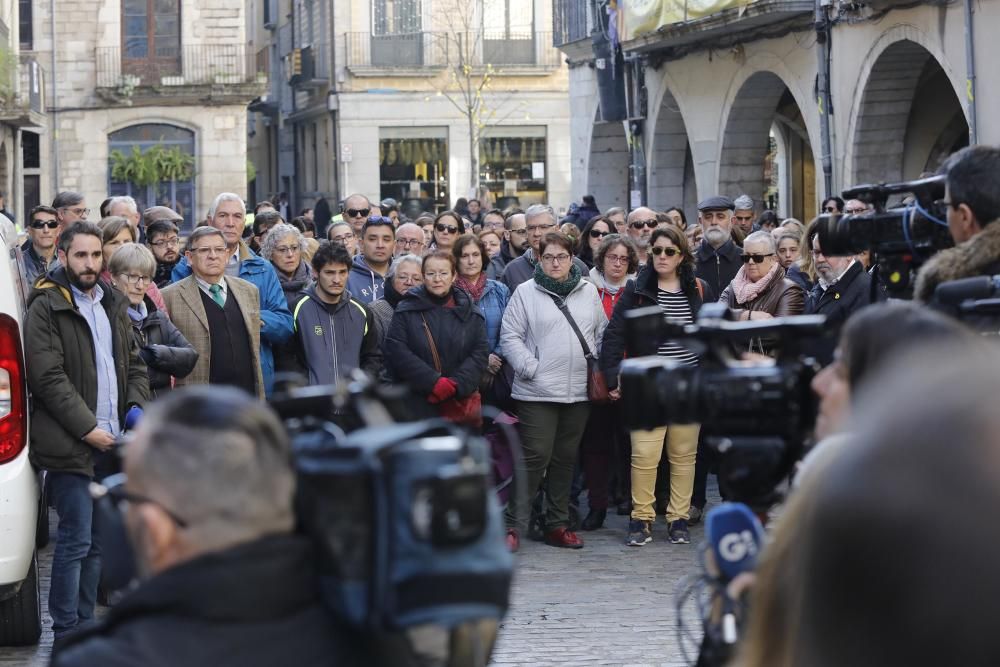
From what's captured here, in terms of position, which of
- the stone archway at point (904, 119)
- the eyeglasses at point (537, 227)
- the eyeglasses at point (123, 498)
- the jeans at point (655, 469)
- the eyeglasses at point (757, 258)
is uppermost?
the stone archway at point (904, 119)

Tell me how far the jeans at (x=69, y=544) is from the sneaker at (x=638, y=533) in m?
3.61

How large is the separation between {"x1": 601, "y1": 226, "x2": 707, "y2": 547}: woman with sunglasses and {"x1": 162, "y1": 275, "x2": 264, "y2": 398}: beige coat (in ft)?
6.98

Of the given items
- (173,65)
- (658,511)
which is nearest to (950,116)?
(658,511)

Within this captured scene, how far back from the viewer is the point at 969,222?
5000 mm

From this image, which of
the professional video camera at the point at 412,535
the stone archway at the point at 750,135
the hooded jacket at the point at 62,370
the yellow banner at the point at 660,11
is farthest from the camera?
the stone archway at the point at 750,135

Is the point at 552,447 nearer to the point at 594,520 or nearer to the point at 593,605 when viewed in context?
the point at 594,520

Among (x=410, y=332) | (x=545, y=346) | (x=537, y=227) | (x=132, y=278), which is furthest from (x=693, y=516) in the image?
(x=132, y=278)

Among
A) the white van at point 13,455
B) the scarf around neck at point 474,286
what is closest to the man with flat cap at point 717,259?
the scarf around neck at point 474,286

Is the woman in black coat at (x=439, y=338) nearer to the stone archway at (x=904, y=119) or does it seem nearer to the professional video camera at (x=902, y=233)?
the professional video camera at (x=902, y=233)

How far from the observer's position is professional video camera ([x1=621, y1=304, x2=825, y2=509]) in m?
3.04

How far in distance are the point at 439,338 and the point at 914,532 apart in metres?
8.03

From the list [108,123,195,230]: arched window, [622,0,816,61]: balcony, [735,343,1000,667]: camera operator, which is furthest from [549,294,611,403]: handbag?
[108,123,195,230]: arched window

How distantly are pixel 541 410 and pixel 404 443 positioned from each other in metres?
7.50

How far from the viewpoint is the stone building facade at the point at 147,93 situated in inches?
1613
